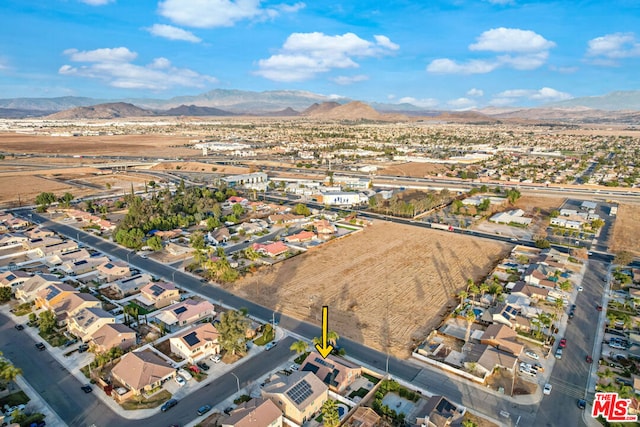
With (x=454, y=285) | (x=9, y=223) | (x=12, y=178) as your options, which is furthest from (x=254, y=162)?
(x=454, y=285)

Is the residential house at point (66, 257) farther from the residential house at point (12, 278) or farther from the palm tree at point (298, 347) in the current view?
the palm tree at point (298, 347)

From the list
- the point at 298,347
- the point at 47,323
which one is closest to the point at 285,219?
the point at 298,347

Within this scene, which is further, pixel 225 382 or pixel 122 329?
pixel 122 329

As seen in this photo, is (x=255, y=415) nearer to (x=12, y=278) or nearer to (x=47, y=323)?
(x=47, y=323)

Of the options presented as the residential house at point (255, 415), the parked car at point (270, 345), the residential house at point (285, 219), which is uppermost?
the residential house at point (285, 219)

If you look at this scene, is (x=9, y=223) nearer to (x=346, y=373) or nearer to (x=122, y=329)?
(x=122, y=329)

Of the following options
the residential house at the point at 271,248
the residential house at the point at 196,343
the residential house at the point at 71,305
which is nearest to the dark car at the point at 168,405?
the residential house at the point at 196,343

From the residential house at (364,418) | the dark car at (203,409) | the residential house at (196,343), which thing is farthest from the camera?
the residential house at (196,343)
